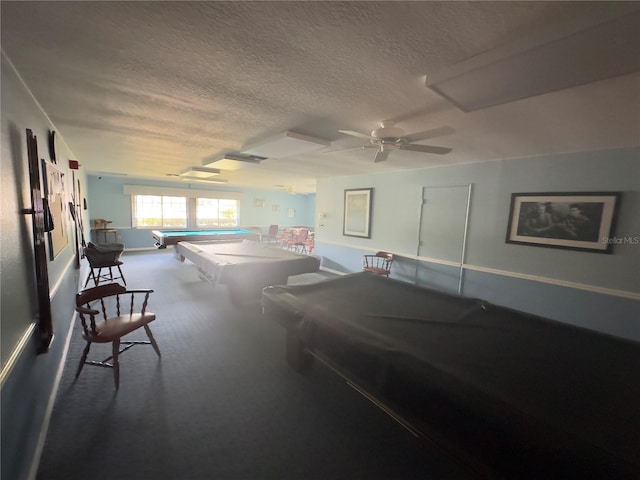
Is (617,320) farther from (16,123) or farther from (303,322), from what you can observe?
(16,123)

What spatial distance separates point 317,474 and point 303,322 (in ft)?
2.92

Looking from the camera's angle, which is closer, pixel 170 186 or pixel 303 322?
pixel 303 322

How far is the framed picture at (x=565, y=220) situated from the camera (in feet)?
9.61

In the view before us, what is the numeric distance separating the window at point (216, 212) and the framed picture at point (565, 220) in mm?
8725

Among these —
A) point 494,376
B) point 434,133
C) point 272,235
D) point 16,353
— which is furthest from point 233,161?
point 272,235

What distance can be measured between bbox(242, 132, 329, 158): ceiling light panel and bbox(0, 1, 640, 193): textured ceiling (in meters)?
0.09

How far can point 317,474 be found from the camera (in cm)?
150

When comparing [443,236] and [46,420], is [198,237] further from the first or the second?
[443,236]

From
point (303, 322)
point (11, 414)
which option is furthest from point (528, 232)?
point (11, 414)

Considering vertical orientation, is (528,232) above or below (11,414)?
above

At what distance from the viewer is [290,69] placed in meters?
1.57

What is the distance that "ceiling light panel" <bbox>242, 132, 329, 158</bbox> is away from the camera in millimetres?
2723

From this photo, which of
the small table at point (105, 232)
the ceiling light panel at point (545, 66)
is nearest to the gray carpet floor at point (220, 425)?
the ceiling light panel at point (545, 66)

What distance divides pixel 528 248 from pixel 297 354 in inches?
131
